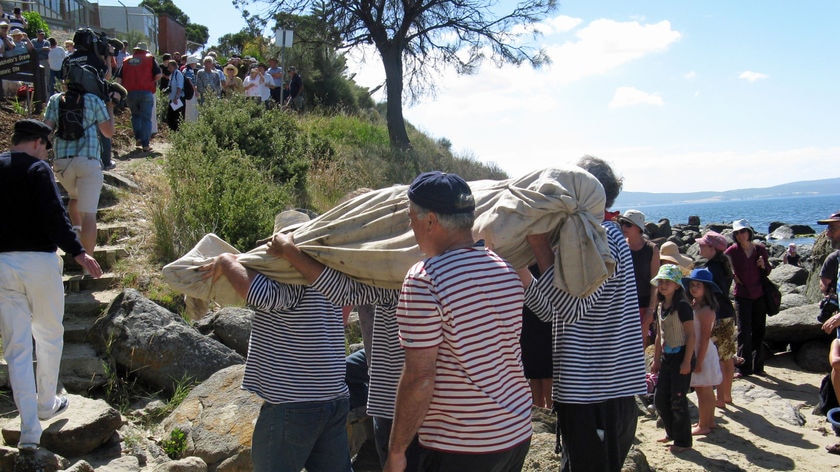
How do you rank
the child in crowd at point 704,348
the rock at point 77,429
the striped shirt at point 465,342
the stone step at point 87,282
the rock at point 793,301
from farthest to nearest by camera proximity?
the rock at point 793,301
the stone step at point 87,282
the child in crowd at point 704,348
the rock at point 77,429
the striped shirt at point 465,342

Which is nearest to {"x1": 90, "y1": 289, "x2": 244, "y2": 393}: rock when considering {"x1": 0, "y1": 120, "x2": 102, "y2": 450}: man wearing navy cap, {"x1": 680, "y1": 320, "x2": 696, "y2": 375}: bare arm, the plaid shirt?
{"x1": 0, "y1": 120, "x2": 102, "y2": 450}: man wearing navy cap

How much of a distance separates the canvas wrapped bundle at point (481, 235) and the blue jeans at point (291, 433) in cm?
58

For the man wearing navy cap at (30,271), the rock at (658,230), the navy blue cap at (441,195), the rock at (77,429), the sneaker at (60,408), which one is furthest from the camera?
the rock at (658,230)

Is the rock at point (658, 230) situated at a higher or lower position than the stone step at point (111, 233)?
lower

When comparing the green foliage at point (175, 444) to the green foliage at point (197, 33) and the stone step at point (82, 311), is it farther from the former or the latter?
the green foliage at point (197, 33)

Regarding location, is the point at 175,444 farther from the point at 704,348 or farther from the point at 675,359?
the point at 704,348

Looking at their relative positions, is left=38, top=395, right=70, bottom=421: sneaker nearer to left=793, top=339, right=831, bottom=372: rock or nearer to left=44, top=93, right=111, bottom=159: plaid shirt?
left=44, top=93, right=111, bottom=159: plaid shirt

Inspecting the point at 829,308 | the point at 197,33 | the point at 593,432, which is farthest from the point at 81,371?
the point at 197,33

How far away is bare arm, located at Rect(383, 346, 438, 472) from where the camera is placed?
8.55 feet

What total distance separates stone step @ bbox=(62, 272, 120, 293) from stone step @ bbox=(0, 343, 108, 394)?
1.21 meters

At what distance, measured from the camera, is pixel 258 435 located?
3496 mm

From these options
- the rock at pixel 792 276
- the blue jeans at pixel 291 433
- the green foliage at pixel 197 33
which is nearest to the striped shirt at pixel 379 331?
the blue jeans at pixel 291 433

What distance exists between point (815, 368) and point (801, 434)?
9.01 ft

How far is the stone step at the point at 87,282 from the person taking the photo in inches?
299
